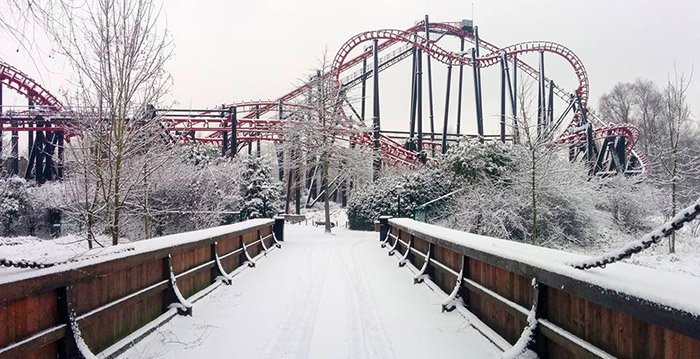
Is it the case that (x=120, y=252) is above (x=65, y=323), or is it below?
above

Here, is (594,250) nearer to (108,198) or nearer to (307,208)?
(108,198)

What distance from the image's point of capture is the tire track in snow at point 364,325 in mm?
5043

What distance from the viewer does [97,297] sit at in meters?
4.32

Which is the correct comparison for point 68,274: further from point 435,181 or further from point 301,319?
point 435,181

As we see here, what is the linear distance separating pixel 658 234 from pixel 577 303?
1250 millimetres

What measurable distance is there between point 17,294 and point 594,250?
763 inches

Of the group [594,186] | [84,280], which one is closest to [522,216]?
[594,186]

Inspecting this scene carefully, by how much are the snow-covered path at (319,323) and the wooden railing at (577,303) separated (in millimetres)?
486

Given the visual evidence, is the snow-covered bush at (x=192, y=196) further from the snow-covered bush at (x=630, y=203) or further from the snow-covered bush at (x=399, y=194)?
the snow-covered bush at (x=630, y=203)

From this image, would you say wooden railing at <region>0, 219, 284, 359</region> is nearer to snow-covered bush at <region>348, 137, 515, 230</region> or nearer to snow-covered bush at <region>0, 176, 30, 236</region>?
snow-covered bush at <region>348, 137, 515, 230</region>

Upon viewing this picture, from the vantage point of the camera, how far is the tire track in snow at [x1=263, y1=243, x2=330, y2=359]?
5.03m

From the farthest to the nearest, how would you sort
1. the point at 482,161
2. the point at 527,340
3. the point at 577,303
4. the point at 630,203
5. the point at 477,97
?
the point at 477,97, the point at 630,203, the point at 482,161, the point at 527,340, the point at 577,303

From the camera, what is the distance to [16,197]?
23.9m

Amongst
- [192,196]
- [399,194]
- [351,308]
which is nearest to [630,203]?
[399,194]
